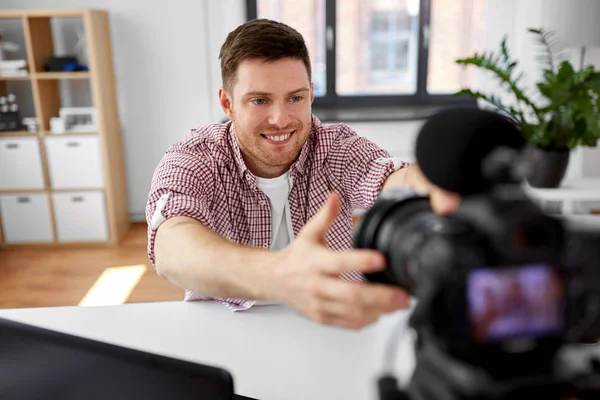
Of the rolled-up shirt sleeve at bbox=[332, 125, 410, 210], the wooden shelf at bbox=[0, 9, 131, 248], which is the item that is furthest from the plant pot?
the wooden shelf at bbox=[0, 9, 131, 248]

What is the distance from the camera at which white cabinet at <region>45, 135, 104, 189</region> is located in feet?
11.0

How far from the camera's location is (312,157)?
152cm

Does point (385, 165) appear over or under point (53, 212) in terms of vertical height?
over

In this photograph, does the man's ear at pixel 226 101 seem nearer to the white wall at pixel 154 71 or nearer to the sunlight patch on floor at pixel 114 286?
the sunlight patch on floor at pixel 114 286

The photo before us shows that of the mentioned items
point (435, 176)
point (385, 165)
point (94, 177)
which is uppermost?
point (435, 176)

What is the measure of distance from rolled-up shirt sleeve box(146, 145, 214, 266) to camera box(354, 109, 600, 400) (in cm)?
73

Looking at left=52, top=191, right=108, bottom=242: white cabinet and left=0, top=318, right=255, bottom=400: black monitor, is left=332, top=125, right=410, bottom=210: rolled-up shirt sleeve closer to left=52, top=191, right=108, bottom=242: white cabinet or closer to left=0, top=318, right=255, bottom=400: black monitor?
left=0, top=318, right=255, bottom=400: black monitor

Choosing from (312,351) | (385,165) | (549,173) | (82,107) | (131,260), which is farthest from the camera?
(82,107)

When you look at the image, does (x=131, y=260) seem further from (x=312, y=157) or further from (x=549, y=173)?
(x=549, y=173)

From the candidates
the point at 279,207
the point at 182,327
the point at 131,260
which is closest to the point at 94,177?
the point at 131,260

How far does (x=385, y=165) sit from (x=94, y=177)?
2.50 metres

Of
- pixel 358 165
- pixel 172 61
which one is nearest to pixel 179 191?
pixel 358 165

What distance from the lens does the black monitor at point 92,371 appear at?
60cm

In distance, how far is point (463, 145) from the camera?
0.49m
